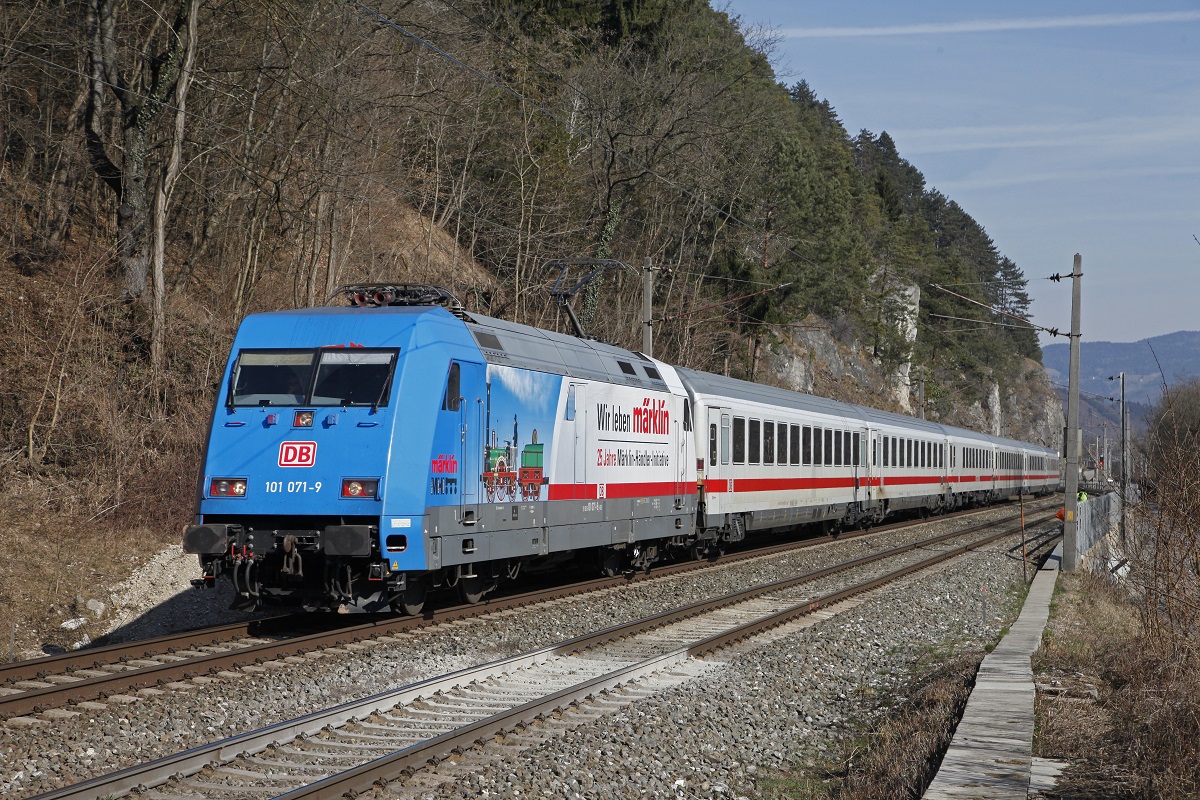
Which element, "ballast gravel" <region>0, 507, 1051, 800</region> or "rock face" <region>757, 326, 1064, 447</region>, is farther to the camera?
A: "rock face" <region>757, 326, 1064, 447</region>

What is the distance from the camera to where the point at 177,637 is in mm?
11086

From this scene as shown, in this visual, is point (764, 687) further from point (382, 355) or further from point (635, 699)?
point (382, 355)

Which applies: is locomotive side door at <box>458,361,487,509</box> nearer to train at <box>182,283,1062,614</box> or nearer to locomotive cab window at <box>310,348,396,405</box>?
train at <box>182,283,1062,614</box>

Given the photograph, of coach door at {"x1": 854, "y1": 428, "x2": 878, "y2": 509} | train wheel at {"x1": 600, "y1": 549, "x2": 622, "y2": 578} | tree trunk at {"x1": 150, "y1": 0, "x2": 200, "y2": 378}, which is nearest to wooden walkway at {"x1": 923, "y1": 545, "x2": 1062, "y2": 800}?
train wheel at {"x1": 600, "y1": 549, "x2": 622, "y2": 578}

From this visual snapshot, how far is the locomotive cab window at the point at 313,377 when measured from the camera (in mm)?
11812

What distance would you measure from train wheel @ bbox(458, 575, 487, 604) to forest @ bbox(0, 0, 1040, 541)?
204 inches

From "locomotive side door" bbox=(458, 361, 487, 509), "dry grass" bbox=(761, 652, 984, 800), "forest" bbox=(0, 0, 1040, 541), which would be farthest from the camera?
"forest" bbox=(0, 0, 1040, 541)

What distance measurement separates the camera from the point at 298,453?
38.2 feet

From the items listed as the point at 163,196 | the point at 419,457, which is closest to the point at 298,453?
the point at 419,457

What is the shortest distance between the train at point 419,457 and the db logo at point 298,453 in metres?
0.02

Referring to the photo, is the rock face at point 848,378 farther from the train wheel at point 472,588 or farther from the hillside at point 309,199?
the train wheel at point 472,588

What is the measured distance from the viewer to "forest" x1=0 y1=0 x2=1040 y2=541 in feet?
61.5

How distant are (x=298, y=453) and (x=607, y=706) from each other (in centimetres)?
442

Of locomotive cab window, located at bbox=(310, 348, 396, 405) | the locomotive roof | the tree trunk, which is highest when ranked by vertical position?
the tree trunk
